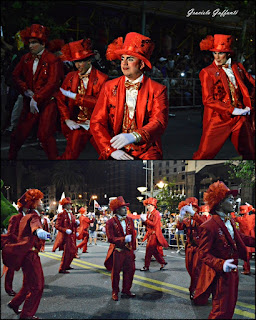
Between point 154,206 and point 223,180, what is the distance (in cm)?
57

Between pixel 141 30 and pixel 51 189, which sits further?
pixel 51 189

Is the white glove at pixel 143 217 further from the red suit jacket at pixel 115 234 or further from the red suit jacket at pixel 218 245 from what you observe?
the red suit jacket at pixel 218 245

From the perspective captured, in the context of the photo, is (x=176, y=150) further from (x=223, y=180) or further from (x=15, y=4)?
(x=15, y=4)

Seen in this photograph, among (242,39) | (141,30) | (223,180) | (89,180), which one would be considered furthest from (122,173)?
(242,39)

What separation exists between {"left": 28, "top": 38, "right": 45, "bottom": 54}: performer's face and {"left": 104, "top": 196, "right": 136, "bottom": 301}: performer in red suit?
127 cm

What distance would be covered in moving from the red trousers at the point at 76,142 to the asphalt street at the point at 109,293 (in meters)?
0.77

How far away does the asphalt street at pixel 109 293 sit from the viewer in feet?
11.3

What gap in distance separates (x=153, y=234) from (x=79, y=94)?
125cm

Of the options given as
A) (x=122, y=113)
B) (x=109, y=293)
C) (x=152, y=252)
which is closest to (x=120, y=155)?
(x=122, y=113)

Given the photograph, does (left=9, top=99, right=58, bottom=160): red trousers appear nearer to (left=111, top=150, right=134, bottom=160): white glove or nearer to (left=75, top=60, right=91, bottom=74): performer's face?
(left=75, top=60, right=91, bottom=74): performer's face

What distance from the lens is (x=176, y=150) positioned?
10.9 ft

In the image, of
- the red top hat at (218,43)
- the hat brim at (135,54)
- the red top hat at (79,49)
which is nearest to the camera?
the hat brim at (135,54)

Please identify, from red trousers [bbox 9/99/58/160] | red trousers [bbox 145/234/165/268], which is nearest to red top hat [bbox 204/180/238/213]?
red trousers [bbox 145/234/165/268]

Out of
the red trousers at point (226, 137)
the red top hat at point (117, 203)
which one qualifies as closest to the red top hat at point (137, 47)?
the red trousers at point (226, 137)
